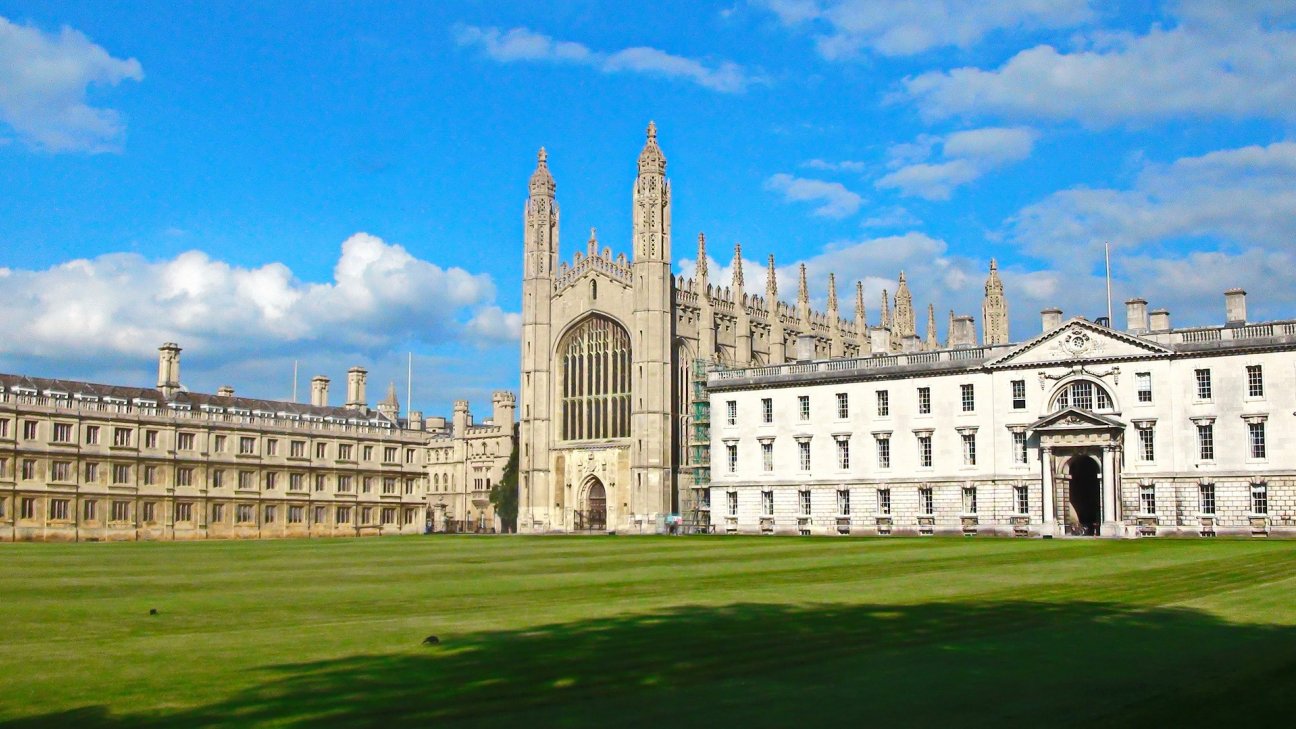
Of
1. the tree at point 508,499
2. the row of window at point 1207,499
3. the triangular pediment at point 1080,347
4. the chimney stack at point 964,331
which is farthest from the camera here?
the tree at point 508,499

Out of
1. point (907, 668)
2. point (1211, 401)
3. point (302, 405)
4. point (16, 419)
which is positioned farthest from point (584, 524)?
point (907, 668)

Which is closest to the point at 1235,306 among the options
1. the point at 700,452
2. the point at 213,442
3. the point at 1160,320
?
the point at 1160,320

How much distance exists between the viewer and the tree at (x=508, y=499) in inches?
3999

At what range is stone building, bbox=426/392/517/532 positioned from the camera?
118 m

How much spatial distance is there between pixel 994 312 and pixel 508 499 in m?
39.2

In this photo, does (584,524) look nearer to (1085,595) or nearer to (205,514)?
(205,514)

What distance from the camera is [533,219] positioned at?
290 feet

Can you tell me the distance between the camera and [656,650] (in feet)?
46.5

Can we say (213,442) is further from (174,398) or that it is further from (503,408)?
(503,408)

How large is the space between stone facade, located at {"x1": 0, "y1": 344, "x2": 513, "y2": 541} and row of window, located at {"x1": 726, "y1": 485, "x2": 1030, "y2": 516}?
28557 mm

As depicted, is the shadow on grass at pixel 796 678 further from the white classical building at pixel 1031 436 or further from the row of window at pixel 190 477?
the row of window at pixel 190 477

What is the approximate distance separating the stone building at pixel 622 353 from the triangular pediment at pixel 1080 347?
16325mm

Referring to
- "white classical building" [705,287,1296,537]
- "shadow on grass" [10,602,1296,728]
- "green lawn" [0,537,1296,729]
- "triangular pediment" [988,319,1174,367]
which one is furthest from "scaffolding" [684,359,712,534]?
"shadow on grass" [10,602,1296,728]

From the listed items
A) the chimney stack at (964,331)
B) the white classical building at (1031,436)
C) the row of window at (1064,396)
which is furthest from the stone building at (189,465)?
the chimney stack at (964,331)
